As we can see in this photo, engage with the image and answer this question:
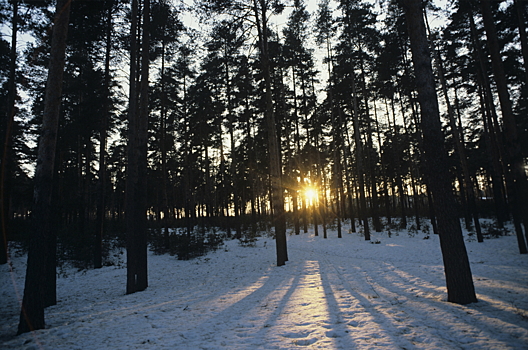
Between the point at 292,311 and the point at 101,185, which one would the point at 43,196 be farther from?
the point at 101,185

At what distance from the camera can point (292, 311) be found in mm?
5215

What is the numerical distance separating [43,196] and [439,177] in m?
8.62

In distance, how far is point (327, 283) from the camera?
7.64 meters

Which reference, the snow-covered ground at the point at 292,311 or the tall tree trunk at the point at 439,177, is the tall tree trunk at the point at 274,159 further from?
the tall tree trunk at the point at 439,177

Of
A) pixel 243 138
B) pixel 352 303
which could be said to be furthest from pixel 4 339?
pixel 243 138

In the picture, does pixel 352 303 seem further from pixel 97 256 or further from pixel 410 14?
pixel 97 256

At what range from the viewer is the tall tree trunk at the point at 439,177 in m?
5.03

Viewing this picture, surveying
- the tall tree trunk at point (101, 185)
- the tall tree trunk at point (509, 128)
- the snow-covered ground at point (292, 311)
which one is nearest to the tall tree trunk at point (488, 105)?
the tall tree trunk at point (509, 128)

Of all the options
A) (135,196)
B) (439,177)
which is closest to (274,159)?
(135,196)

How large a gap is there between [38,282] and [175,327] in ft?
10.6

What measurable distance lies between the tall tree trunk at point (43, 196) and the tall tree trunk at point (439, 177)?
8351mm

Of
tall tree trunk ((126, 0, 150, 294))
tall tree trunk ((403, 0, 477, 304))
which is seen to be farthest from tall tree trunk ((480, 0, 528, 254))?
tall tree trunk ((126, 0, 150, 294))

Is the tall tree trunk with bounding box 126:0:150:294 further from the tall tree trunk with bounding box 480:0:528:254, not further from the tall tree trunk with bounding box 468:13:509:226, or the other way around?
the tall tree trunk with bounding box 468:13:509:226

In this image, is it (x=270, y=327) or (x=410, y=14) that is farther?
(x=410, y=14)
